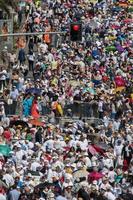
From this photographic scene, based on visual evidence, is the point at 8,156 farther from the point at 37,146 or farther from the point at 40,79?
the point at 40,79

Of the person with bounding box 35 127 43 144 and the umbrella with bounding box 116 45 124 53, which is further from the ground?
the person with bounding box 35 127 43 144

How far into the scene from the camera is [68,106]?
186 feet

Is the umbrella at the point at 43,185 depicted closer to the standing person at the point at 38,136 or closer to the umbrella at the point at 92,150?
the standing person at the point at 38,136

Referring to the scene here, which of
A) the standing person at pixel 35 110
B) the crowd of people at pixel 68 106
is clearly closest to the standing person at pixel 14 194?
the crowd of people at pixel 68 106

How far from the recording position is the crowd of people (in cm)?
4344

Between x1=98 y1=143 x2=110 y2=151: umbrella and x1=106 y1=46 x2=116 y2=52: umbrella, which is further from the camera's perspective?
x1=106 y1=46 x2=116 y2=52: umbrella

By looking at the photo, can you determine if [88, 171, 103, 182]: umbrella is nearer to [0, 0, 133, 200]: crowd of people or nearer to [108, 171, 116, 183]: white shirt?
[0, 0, 133, 200]: crowd of people

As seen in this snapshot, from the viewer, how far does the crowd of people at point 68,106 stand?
43438 mm

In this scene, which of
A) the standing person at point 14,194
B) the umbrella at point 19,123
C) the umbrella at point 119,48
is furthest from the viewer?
the umbrella at point 119,48

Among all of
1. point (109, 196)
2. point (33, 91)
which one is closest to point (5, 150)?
point (109, 196)

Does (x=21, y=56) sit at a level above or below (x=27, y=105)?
above

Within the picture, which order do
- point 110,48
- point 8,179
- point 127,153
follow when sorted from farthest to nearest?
→ point 110,48
point 127,153
point 8,179

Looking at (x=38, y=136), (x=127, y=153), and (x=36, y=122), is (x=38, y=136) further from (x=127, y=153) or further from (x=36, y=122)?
(x=127, y=153)

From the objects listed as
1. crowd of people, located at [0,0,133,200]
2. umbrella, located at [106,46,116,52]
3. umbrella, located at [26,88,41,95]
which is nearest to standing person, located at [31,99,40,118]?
crowd of people, located at [0,0,133,200]
